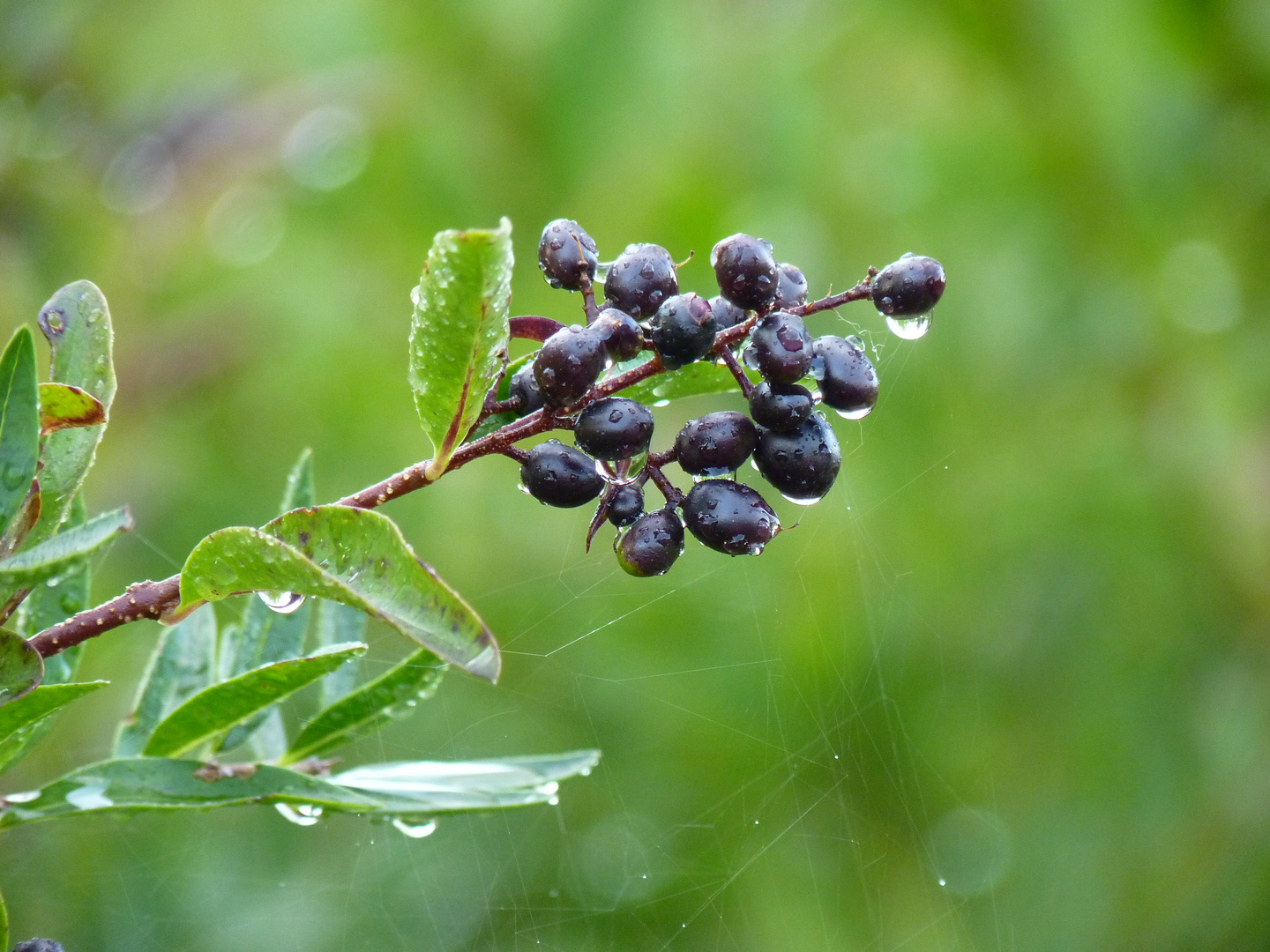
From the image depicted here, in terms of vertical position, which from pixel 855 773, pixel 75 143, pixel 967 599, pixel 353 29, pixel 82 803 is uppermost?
pixel 353 29

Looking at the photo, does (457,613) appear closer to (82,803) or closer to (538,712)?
(82,803)

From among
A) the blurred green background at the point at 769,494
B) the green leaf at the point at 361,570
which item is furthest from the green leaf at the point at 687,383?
the blurred green background at the point at 769,494

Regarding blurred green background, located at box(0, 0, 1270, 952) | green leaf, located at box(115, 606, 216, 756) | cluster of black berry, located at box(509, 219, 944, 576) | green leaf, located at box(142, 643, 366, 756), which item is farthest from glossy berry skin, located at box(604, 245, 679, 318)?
blurred green background, located at box(0, 0, 1270, 952)

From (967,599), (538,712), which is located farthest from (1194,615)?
(538,712)

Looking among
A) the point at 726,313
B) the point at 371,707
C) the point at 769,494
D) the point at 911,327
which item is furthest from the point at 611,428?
the point at 769,494

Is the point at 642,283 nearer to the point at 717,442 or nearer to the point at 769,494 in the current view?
the point at 717,442

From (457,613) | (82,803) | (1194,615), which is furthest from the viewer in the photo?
(1194,615)
